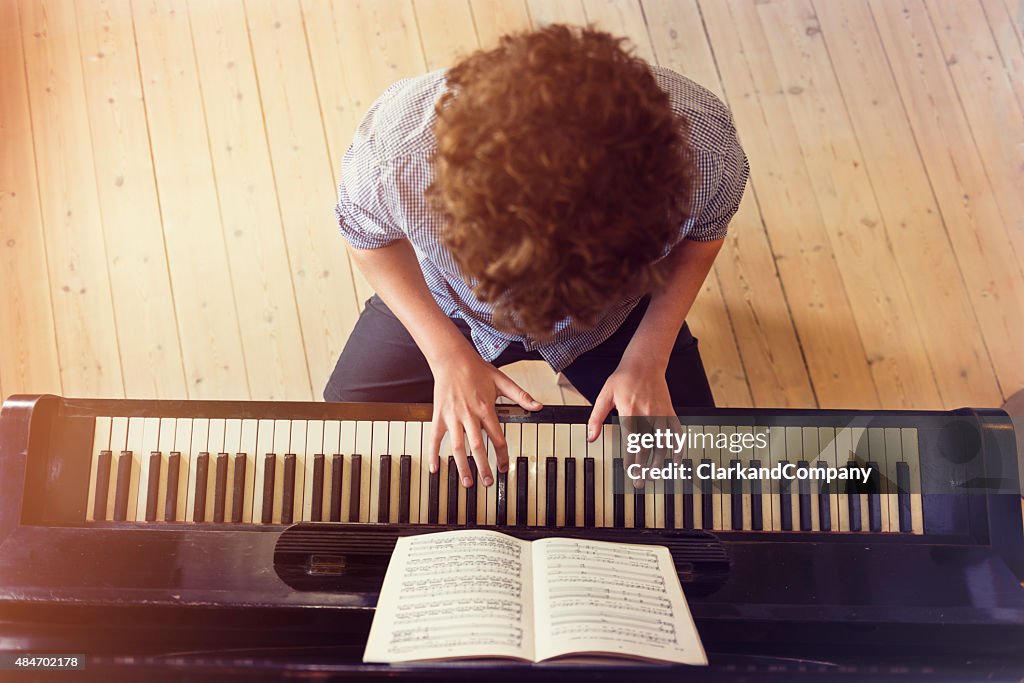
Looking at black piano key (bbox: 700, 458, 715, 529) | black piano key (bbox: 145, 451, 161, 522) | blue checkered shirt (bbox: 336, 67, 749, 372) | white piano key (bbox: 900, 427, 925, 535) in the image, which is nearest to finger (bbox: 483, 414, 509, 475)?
blue checkered shirt (bbox: 336, 67, 749, 372)

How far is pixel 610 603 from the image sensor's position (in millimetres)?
885

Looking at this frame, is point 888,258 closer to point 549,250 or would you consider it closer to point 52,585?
point 549,250

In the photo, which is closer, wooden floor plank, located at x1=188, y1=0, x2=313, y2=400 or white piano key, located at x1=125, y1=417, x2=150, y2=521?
white piano key, located at x1=125, y1=417, x2=150, y2=521

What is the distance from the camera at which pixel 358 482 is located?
43.6 inches

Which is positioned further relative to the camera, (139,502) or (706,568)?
(139,502)

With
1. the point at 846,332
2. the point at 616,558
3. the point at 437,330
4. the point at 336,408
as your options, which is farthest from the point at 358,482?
the point at 846,332

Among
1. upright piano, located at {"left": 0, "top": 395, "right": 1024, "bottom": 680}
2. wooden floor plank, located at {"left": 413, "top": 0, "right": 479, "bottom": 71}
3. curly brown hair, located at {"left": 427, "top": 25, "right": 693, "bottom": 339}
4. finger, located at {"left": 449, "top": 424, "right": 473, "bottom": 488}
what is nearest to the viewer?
curly brown hair, located at {"left": 427, "top": 25, "right": 693, "bottom": 339}

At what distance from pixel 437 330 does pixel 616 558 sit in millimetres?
458

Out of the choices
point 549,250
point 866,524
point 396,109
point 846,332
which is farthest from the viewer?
point 846,332

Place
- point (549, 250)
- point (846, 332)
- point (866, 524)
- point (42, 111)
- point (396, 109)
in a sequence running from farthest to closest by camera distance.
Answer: point (42, 111) < point (846, 332) < point (866, 524) < point (396, 109) < point (549, 250)

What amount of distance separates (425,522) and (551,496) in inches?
8.3

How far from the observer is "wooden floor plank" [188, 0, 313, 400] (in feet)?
5.98

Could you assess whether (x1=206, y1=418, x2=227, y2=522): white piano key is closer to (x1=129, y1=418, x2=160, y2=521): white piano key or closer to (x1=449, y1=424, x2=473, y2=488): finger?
(x1=129, y1=418, x2=160, y2=521): white piano key

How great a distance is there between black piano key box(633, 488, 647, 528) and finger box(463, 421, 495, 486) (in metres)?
0.24
